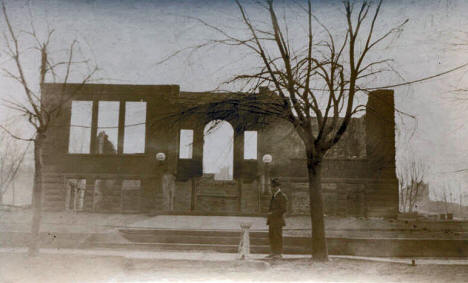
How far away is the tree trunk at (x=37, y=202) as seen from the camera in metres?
8.69

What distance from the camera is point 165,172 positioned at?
12.0 m

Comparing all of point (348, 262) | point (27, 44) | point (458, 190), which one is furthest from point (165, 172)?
point (458, 190)

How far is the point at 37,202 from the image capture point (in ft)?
28.6

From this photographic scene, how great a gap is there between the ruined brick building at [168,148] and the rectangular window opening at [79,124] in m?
0.02

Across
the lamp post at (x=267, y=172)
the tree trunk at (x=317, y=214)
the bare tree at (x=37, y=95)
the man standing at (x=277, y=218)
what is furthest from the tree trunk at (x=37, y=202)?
the lamp post at (x=267, y=172)

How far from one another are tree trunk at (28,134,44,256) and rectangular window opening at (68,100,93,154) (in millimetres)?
877

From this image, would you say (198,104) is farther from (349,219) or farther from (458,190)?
(349,219)

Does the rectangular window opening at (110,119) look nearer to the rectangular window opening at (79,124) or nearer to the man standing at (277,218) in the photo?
the rectangular window opening at (79,124)

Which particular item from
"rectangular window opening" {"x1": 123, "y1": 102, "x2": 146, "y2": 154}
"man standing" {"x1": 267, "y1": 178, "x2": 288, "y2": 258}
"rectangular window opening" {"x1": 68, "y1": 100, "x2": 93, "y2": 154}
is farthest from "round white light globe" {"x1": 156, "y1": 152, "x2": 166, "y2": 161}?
"man standing" {"x1": 267, "y1": 178, "x2": 288, "y2": 258}

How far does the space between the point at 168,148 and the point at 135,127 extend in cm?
91

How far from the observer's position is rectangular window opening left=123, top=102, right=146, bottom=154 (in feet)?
29.7

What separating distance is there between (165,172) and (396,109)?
19.5 feet

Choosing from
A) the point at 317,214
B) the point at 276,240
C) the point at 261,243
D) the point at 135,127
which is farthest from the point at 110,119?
the point at 317,214

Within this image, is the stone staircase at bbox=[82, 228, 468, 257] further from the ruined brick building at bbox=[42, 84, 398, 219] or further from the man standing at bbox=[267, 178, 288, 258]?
the ruined brick building at bbox=[42, 84, 398, 219]
